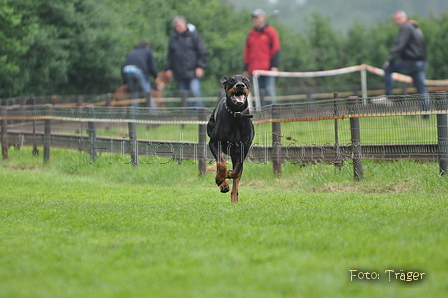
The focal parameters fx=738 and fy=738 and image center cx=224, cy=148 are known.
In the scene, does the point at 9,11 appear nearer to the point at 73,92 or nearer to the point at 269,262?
the point at 73,92

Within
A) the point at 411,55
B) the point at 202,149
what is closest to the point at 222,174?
the point at 202,149

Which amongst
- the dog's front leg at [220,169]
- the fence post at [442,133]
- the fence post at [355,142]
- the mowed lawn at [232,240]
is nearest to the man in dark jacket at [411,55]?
the fence post at [355,142]

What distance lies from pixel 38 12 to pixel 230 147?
1531cm

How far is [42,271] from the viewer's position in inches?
219

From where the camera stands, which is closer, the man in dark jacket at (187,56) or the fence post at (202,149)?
the fence post at (202,149)

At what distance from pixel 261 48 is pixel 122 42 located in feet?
21.9

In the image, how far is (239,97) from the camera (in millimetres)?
9305

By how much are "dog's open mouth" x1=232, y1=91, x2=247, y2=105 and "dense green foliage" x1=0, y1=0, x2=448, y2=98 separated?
12.7m

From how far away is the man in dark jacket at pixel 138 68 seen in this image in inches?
861

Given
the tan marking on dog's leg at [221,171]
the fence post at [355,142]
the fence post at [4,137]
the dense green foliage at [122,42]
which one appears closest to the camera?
the tan marking on dog's leg at [221,171]

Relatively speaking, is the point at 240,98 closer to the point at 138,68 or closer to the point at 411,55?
the point at 411,55

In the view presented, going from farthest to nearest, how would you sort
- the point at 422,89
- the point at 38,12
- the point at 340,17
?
the point at 340,17
the point at 38,12
the point at 422,89

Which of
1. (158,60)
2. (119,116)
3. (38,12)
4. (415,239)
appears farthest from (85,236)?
(158,60)

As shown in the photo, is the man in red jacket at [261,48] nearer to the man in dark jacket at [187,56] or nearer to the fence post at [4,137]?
the man in dark jacket at [187,56]
